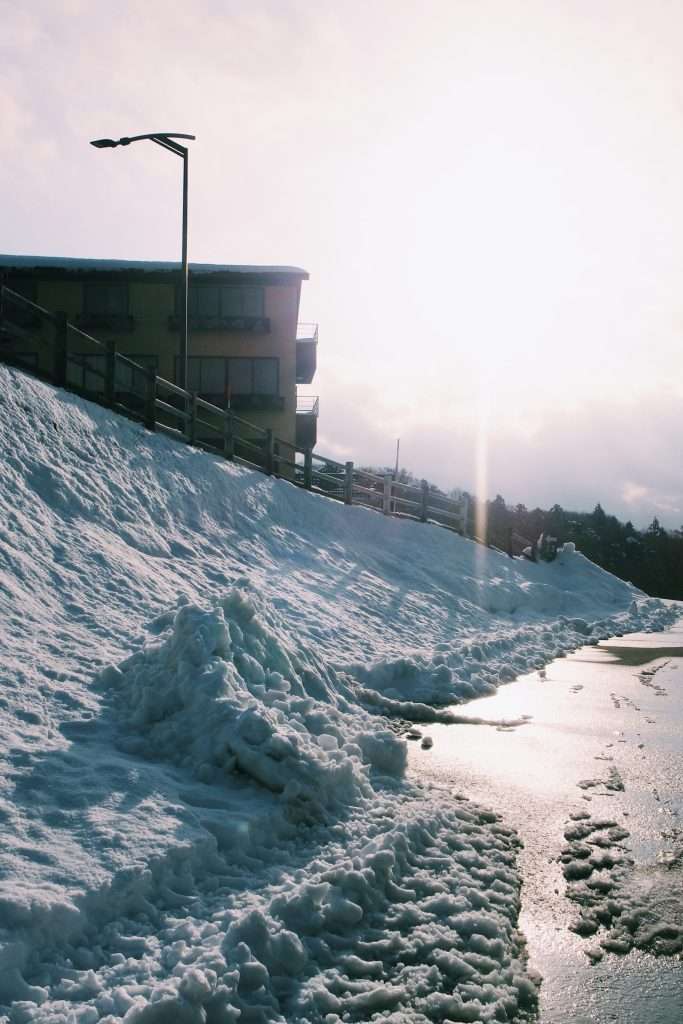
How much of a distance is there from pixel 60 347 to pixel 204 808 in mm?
10222

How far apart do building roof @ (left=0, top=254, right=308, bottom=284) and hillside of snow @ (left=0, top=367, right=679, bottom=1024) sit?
19.8m

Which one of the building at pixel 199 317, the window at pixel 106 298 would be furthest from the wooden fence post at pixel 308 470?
the window at pixel 106 298

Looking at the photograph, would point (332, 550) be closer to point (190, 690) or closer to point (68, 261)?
point (190, 690)

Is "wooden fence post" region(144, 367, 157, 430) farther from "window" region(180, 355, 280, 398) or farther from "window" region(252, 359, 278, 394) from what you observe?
"window" region(252, 359, 278, 394)

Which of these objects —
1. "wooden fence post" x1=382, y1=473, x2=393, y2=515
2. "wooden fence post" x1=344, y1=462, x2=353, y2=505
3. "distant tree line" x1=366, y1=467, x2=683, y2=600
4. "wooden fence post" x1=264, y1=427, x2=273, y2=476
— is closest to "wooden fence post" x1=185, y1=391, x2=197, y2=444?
"wooden fence post" x1=264, y1=427, x2=273, y2=476

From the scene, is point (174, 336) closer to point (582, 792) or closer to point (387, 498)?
point (387, 498)

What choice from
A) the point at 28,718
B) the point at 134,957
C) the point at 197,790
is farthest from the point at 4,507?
the point at 134,957

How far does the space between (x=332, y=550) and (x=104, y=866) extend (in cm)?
1320

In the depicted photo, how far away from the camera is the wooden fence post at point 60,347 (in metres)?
13.4

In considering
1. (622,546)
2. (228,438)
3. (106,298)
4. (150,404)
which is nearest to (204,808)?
(150,404)

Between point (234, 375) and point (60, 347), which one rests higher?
point (234, 375)

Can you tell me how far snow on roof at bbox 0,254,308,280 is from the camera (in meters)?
30.5

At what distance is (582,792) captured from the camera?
6836 millimetres

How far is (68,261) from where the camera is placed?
3105 cm
